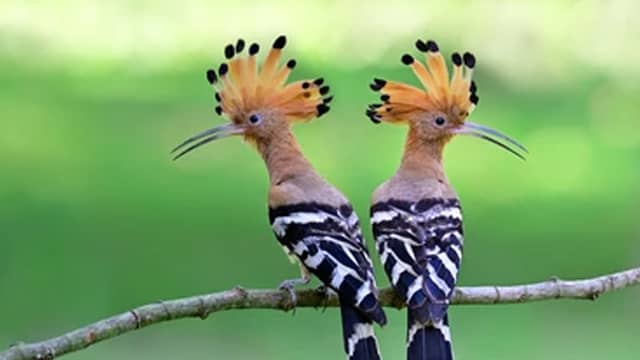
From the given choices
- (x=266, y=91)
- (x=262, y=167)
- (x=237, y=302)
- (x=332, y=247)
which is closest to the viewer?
(x=237, y=302)

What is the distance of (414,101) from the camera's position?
2189 mm

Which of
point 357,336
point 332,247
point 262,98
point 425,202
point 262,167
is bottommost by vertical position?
point 357,336

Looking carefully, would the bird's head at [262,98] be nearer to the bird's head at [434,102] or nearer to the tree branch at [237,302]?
the bird's head at [434,102]

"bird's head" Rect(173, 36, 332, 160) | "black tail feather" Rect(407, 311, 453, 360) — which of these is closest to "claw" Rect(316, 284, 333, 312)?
"black tail feather" Rect(407, 311, 453, 360)

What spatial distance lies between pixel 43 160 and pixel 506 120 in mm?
1541

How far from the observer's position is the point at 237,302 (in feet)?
6.30

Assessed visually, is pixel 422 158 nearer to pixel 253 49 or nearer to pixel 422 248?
pixel 422 248

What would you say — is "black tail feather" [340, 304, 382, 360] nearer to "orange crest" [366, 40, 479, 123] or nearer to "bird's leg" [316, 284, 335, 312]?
"bird's leg" [316, 284, 335, 312]

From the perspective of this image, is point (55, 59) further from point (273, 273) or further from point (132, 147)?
point (273, 273)

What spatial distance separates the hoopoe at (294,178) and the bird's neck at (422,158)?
→ 123 mm

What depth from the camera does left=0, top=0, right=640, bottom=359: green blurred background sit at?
450cm

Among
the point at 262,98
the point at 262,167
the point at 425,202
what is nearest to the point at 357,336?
the point at 425,202

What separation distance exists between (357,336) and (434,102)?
15.3 inches

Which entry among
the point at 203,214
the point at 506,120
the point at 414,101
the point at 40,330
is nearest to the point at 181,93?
the point at 203,214
